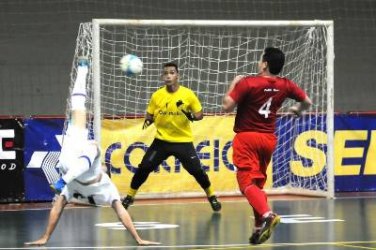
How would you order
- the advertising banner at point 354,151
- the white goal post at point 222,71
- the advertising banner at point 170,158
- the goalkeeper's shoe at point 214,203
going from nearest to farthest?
the goalkeeper's shoe at point 214,203
the white goal post at point 222,71
the advertising banner at point 170,158
the advertising banner at point 354,151

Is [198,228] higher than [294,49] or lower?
lower

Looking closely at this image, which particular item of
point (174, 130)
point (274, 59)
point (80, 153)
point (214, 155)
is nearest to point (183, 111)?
point (174, 130)

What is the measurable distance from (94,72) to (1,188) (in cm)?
280

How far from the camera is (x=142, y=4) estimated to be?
23.0 meters

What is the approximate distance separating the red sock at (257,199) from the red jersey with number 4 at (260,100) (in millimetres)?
687

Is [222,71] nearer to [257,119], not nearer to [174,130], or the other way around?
[174,130]

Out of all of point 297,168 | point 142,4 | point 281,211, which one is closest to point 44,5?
point 142,4

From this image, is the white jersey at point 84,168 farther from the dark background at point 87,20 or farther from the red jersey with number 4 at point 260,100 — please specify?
the dark background at point 87,20

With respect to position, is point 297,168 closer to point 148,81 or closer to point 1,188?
point 148,81

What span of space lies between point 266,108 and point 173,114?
473cm

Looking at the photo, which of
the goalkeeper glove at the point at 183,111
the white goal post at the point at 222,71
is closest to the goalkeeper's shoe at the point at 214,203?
the goalkeeper glove at the point at 183,111

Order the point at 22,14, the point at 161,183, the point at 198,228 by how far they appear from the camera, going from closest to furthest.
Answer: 1. the point at 198,228
2. the point at 161,183
3. the point at 22,14

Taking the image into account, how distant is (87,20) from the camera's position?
22531 millimetres

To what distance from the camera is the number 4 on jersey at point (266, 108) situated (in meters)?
11.0
